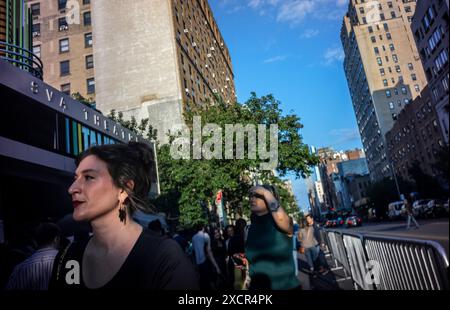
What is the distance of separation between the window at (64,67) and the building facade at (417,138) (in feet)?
103

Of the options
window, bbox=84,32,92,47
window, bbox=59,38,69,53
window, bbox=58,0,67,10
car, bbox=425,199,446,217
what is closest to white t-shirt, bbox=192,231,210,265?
car, bbox=425,199,446,217

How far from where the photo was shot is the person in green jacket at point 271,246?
2080 millimetres

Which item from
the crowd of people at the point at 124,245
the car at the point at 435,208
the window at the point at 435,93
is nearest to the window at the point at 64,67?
the crowd of people at the point at 124,245

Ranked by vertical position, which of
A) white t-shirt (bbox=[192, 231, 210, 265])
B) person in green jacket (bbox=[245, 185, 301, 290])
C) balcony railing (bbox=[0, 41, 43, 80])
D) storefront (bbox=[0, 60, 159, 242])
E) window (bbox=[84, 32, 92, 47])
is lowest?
white t-shirt (bbox=[192, 231, 210, 265])

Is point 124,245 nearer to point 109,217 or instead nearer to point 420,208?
point 109,217

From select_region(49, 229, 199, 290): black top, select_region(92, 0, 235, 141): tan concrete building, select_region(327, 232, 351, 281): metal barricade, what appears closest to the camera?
select_region(49, 229, 199, 290): black top

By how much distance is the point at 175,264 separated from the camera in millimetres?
1094

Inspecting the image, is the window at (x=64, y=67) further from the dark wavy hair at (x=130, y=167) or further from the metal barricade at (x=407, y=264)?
the metal barricade at (x=407, y=264)

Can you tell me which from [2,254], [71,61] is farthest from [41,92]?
[71,61]

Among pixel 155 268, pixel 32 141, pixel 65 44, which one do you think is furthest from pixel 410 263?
pixel 65 44

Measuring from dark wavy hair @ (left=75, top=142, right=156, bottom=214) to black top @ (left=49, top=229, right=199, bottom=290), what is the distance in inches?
9.0

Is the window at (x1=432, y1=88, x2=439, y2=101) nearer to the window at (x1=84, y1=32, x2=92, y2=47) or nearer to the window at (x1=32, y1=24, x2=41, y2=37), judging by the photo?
the window at (x1=84, y1=32, x2=92, y2=47)

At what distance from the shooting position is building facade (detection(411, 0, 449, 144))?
120cm

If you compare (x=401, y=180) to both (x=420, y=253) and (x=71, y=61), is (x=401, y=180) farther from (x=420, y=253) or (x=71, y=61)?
(x=71, y=61)
